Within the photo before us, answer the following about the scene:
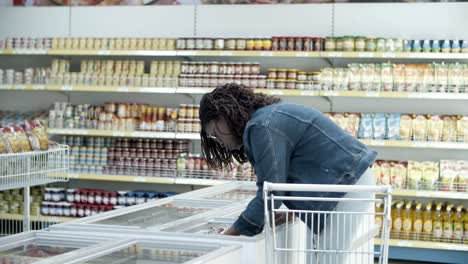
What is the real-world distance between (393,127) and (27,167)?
3058 mm

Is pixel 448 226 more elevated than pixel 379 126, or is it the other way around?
pixel 379 126

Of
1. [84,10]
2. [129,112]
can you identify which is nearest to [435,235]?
[129,112]

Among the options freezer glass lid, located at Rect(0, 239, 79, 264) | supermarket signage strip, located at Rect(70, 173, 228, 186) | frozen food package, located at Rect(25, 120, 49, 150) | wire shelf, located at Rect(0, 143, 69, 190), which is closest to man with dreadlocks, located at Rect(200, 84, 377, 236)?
freezer glass lid, located at Rect(0, 239, 79, 264)

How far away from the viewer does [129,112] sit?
7441 mm

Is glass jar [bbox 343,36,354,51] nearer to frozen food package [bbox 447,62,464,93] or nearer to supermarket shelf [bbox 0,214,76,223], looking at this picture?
frozen food package [bbox 447,62,464,93]

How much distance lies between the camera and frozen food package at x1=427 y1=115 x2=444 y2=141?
6672 mm

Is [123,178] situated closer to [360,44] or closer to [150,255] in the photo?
[360,44]

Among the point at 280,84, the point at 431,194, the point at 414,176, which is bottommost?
the point at 431,194

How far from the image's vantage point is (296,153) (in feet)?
9.37

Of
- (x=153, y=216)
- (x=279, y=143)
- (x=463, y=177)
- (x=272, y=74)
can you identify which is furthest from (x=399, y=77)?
(x=279, y=143)

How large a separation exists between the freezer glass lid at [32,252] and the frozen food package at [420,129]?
4494 mm

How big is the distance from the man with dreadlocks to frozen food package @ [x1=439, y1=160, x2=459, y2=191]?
391 cm

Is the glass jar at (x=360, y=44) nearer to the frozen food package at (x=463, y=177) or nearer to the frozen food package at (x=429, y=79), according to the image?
the frozen food package at (x=429, y=79)

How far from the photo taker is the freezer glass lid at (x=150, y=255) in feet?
8.21
